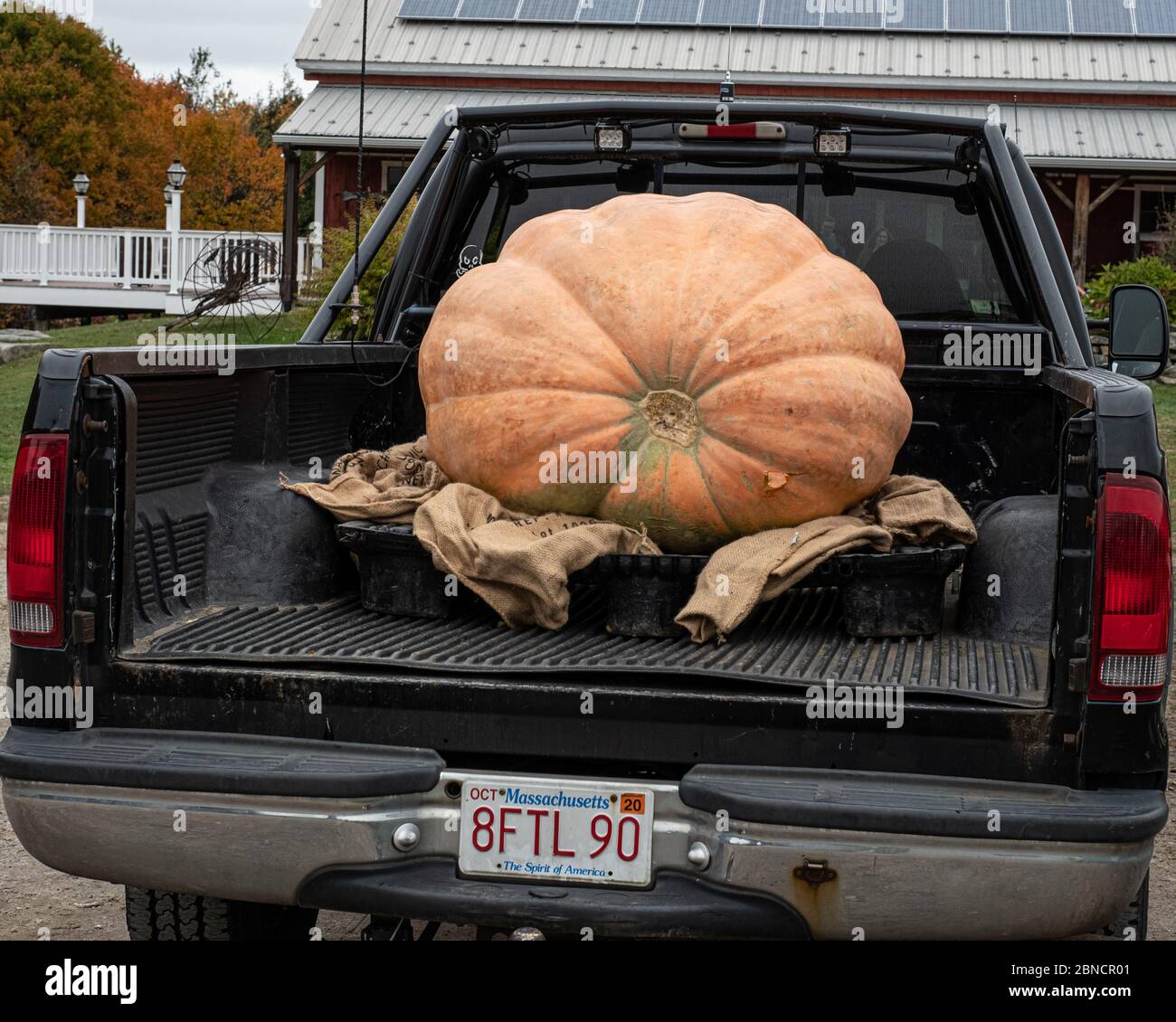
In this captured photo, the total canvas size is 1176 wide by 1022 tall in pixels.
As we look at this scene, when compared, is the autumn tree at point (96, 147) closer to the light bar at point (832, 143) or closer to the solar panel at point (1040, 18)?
the solar panel at point (1040, 18)

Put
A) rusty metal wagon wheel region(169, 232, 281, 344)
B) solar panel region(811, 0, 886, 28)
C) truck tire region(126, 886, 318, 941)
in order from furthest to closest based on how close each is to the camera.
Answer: solar panel region(811, 0, 886, 28), rusty metal wagon wheel region(169, 232, 281, 344), truck tire region(126, 886, 318, 941)

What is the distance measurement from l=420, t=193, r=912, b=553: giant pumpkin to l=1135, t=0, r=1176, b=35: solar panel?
79.0ft

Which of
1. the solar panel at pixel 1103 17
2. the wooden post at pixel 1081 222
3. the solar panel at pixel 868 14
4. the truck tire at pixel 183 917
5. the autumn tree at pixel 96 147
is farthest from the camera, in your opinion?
the autumn tree at pixel 96 147

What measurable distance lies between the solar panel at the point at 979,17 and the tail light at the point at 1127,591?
79.8 ft

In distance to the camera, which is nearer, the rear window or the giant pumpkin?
the giant pumpkin

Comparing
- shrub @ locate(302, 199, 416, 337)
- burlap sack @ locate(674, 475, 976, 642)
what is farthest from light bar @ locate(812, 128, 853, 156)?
shrub @ locate(302, 199, 416, 337)

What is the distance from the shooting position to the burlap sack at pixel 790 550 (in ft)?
10.2

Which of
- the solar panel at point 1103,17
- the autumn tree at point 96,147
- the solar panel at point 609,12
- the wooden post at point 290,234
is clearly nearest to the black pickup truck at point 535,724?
the wooden post at point 290,234

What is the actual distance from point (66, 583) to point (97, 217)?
1575 inches

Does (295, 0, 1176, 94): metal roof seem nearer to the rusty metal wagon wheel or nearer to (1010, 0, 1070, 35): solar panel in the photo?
(1010, 0, 1070, 35): solar panel

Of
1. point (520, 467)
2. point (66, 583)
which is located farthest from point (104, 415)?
point (520, 467)

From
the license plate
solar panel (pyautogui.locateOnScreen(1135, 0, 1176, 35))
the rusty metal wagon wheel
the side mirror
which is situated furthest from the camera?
solar panel (pyautogui.locateOnScreen(1135, 0, 1176, 35))

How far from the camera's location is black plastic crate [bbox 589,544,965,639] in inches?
125

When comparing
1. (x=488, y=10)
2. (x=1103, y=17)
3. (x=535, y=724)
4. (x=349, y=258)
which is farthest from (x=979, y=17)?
(x=535, y=724)
